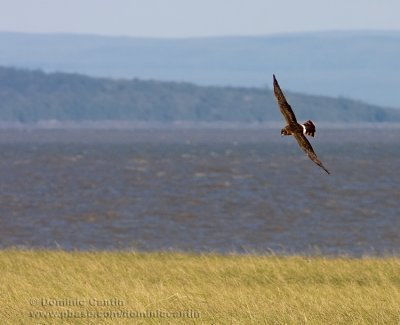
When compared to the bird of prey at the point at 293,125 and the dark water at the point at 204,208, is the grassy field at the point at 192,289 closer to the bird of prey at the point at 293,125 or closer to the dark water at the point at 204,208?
the bird of prey at the point at 293,125

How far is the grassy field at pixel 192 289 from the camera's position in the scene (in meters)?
14.8

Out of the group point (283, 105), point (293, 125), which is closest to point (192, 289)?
point (293, 125)

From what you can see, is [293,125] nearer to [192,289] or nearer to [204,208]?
[192,289]

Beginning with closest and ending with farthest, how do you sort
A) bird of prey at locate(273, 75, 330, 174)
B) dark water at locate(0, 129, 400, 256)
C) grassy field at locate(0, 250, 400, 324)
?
1. bird of prey at locate(273, 75, 330, 174)
2. grassy field at locate(0, 250, 400, 324)
3. dark water at locate(0, 129, 400, 256)

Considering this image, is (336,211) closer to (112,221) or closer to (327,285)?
(112,221)

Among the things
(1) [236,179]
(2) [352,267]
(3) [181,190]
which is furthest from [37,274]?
(1) [236,179]

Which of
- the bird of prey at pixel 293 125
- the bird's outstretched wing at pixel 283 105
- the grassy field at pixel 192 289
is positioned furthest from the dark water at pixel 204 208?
the bird's outstretched wing at pixel 283 105

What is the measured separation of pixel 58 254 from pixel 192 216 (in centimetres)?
2310

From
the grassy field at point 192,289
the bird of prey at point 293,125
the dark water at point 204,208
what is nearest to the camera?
the bird of prey at point 293,125

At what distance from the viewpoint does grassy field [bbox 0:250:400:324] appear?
14.8 metres

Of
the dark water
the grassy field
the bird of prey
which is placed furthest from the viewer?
the dark water

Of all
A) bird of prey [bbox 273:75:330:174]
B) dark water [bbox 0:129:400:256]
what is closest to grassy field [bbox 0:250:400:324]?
bird of prey [bbox 273:75:330:174]

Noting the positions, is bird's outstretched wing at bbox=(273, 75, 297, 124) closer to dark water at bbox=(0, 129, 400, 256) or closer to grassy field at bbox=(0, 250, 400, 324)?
grassy field at bbox=(0, 250, 400, 324)

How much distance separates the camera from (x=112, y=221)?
4331 centimetres
